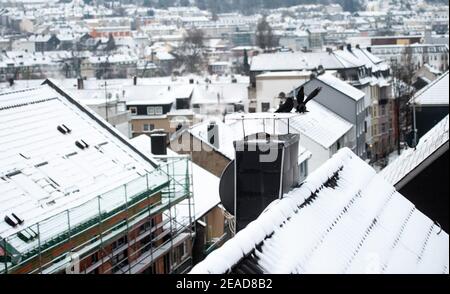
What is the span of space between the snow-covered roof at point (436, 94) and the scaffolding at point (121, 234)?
6.18 m

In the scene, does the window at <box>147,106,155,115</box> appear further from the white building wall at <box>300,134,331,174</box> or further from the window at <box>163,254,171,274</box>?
the window at <box>163,254,171,274</box>

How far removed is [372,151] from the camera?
72.3 ft

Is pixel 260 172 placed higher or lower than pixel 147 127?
higher

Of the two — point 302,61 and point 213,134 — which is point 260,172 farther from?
point 302,61

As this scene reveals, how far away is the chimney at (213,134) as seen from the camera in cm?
1192

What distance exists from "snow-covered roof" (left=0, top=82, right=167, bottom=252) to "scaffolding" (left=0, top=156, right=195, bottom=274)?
25mm

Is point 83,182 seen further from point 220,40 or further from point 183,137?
point 220,40

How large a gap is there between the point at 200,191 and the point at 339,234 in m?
7.02

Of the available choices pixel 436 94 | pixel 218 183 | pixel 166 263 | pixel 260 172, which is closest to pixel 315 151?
pixel 436 94

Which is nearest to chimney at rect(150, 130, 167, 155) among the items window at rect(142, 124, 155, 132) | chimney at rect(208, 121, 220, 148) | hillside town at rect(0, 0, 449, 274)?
hillside town at rect(0, 0, 449, 274)

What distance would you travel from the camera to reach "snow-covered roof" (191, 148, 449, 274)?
2.62m

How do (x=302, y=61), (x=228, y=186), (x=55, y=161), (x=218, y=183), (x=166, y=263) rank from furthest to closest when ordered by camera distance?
(x=302, y=61) → (x=218, y=183) → (x=166, y=263) → (x=55, y=161) → (x=228, y=186)

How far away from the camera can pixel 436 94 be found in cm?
1465

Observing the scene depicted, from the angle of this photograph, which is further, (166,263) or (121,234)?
(166,263)
